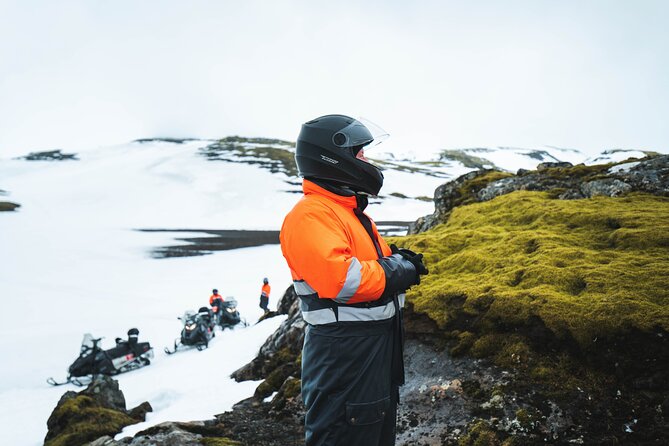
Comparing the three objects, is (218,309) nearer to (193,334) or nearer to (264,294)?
(264,294)

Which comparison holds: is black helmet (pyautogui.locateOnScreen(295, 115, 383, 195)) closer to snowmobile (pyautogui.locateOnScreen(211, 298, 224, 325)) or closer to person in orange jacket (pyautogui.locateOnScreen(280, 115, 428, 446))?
person in orange jacket (pyautogui.locateOnScreen(280, 115, 428, 446))

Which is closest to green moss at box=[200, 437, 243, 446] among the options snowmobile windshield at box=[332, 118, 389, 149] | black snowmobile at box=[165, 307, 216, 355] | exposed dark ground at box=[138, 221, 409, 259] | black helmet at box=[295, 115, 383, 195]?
black helmet at box=[295, 115, 383, 195]

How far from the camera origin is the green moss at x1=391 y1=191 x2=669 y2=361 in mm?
4613

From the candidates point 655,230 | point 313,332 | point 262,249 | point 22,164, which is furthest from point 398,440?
point 22,164

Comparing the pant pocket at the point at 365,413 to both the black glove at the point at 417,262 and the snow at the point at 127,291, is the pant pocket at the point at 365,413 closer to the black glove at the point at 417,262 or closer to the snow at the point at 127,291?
the black glove at the point at 417,262

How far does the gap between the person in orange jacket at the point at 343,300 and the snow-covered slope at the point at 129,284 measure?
15.1 ft

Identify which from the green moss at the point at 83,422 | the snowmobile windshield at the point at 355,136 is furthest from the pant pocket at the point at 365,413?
the green moss at the point at 83,422

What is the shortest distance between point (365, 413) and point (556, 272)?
3966mm

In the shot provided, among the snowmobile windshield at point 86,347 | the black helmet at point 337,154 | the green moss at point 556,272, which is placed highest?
the black helmet at point 337,154

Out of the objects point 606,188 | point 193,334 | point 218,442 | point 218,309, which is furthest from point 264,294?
point 606,188

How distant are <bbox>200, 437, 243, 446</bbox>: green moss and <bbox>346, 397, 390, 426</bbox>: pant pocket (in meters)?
3.16

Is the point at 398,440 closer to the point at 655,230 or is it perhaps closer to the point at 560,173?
the point at 655,230

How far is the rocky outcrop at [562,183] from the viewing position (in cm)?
877

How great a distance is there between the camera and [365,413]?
3.07 metres
